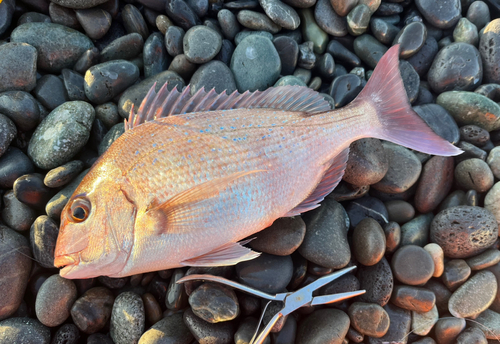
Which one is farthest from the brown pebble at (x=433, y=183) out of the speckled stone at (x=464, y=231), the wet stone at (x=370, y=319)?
the wet stone at (x=370, y=319)

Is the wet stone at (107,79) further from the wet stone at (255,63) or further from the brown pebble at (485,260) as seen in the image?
the brown pebble at (485,260)

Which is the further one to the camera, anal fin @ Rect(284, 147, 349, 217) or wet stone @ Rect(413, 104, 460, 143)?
wet stone @ Rect(413, 104, 460, 143)

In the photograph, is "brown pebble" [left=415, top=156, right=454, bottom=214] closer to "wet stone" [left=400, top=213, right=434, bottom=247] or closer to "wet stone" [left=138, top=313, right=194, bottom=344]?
"wet stone" [left=400, top=213, right=434, bottom=247]

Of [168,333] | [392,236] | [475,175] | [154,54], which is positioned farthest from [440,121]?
[168,333]

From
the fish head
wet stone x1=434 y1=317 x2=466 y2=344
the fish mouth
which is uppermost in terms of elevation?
the fish head

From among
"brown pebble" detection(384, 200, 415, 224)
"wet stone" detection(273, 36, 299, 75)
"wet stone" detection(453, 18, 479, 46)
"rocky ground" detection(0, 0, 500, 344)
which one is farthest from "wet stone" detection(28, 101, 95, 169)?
"wet stone" detection(453, 18, 479, 46)

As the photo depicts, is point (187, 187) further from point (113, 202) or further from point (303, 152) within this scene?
point (303, 152)

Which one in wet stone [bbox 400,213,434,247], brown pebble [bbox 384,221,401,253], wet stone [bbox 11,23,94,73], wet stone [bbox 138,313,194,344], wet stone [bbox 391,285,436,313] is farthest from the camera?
wet stone [bbox 11,23,94,73]

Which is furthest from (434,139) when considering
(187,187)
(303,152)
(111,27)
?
(111,27)
